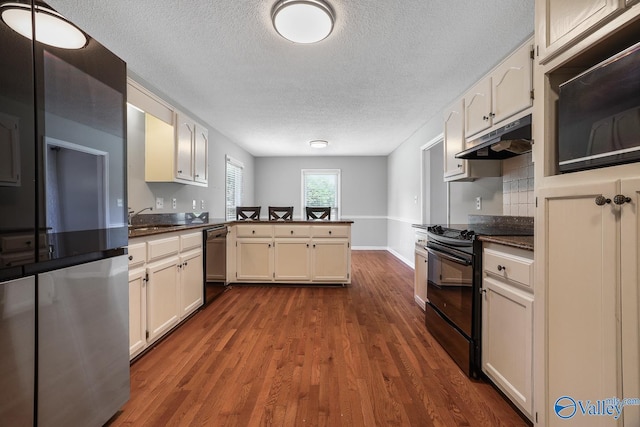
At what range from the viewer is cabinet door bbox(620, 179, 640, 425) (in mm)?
813

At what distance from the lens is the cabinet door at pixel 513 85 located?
162cm

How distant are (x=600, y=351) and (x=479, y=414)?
0.80 metres

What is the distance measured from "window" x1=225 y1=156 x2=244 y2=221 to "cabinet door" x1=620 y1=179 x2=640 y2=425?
17.2 ft

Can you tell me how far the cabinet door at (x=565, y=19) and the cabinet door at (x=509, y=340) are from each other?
1117mm

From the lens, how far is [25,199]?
36.1 inches

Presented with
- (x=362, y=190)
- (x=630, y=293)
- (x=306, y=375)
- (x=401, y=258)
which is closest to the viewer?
(x=630, y=293)

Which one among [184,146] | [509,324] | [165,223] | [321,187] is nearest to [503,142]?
[509,324]

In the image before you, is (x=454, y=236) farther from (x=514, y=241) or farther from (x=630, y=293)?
(x=630, y=293)

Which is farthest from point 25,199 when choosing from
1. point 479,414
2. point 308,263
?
point 308,263

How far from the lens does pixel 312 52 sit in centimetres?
234

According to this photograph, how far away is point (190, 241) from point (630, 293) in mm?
2857

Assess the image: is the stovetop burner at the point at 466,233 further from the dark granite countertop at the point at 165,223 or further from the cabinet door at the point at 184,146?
the cabinet door at the point at 184,146

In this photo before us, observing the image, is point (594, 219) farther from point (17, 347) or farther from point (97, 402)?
point (97, 402)

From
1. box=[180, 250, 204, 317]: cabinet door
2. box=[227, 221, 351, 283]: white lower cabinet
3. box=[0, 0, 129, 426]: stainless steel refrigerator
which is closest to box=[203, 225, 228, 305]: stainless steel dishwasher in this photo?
box=[180, 250, 204, 317]: cabinet door
